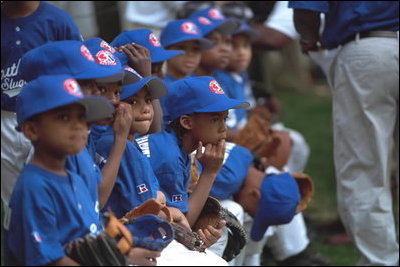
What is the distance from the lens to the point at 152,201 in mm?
3551

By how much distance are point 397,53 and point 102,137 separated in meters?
2.14

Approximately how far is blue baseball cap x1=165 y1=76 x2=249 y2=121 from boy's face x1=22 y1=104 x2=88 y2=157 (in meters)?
1.21

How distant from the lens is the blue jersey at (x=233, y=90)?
634 centimetres

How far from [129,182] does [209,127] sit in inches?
24.3

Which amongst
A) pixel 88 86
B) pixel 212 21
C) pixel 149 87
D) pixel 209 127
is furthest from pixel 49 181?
pixel 212 21

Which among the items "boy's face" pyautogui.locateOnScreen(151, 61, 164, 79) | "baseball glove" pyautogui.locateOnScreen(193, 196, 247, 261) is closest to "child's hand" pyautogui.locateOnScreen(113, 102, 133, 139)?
"baseball glove" pyautogui.locateOnScreen(193, 196, 247, 261)

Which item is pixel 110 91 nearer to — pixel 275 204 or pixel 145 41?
pixel 145 41

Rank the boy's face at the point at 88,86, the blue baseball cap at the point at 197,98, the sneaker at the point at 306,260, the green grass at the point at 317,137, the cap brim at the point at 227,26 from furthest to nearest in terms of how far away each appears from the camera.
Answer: the green grass at the point at 317,137, the cap brim at the point at 227,26, the sneaker at the point at 306,260, the blue baseball cap at the point at 197,98, the boy's face at the point at 88,86

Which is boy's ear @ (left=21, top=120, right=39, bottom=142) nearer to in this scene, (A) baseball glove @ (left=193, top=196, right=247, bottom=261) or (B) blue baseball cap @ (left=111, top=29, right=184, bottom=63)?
(A) baseball glove @ (left=193, top=196, right=247, bottom=261)

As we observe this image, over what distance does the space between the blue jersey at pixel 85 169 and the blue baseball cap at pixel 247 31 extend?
3357mm

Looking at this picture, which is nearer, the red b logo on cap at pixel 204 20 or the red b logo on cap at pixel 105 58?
the red b logo on cap at pixel 105 58

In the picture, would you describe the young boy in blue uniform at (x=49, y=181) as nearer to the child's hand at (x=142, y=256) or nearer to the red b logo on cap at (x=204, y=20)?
the child's hand at (x=142, y=256)

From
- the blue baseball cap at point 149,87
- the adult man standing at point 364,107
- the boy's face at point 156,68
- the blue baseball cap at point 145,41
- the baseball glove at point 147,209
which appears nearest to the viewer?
the baseball glove at point 147,209

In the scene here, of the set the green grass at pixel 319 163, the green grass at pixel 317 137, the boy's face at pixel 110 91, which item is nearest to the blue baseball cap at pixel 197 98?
the boy's face at pixel 110 91
